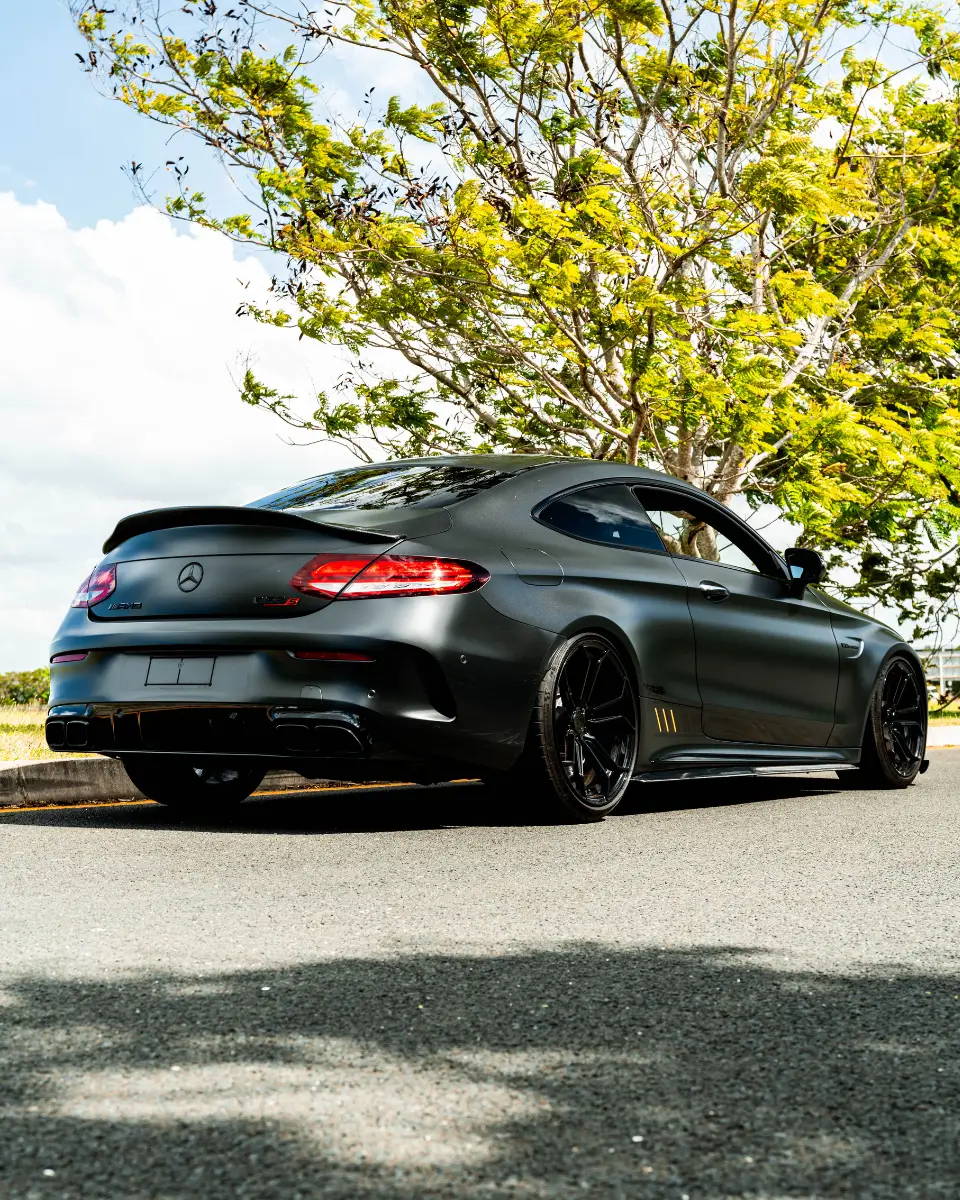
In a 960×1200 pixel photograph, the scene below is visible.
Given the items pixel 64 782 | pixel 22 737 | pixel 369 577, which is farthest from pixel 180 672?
pixel 22 737

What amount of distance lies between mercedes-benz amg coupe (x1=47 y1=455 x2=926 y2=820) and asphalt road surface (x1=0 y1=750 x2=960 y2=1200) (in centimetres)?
45

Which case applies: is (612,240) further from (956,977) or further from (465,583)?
(956,977)

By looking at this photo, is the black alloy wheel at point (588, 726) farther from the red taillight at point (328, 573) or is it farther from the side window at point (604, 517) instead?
the red taillight at point (328, 573)

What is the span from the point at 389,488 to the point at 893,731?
3775 mm

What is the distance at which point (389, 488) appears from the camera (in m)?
6.38

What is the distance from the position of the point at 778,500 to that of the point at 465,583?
10.7 m

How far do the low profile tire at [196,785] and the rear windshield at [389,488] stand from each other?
4.24 ft

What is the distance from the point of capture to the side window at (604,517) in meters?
6.48

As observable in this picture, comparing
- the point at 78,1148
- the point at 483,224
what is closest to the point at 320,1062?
the point at 78,1148

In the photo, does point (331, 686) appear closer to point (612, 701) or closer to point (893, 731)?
point (612, 701)

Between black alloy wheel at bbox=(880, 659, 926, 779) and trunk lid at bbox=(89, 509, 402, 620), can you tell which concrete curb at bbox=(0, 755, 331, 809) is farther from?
black alloy wheel at bbox=(880, 659, 926, 779)

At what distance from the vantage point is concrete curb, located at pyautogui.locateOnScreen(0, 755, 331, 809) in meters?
7.17

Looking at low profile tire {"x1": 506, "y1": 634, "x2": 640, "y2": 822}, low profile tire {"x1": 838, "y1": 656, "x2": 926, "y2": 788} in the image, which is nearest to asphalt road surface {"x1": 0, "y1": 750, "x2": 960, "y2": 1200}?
low profile tire {"x1": 506, "y1": 634, "x2": 640, "y2": 822}

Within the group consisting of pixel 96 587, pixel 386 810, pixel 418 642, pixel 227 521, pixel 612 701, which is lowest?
pixel 386 810
